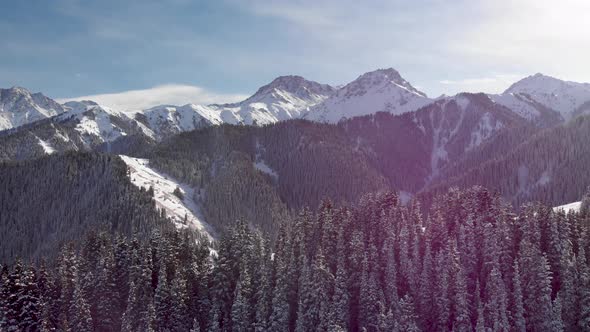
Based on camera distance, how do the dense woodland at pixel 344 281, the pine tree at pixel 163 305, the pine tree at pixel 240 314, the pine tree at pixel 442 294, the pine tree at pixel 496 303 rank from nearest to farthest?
the pine tree at pixel 496 303 → the dense woodland at pixel 344 281 → the pine tree at pixel 442 294 → the pine tree at pixel 163 305 → the pine tree at pixel 240 314

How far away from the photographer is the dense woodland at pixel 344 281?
71688 mm

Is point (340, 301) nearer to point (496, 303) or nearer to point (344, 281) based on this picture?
point (344, 281)

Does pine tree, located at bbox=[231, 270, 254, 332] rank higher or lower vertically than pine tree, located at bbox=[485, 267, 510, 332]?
lower

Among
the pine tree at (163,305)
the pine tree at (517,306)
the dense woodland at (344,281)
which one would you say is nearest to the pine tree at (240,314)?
the dense woodland at (344,281)

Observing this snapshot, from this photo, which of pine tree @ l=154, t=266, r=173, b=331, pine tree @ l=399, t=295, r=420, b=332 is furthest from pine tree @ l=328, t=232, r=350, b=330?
pine tree @ l=154, t=266, r=173, b=331

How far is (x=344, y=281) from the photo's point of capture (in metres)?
79.3

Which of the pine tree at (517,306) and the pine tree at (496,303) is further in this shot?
the pine tree at (517,306)

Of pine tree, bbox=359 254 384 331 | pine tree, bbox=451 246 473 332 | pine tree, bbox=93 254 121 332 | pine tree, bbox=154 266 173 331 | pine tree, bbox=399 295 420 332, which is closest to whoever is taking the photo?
pine tree, bbox=399 295 420 332

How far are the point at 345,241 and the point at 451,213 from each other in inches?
895

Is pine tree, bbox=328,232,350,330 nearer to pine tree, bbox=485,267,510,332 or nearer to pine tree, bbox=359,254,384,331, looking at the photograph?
pine tree, bbox=359,254,384,331

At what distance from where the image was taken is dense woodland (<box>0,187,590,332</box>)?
71.7 metres

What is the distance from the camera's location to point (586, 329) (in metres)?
67.8

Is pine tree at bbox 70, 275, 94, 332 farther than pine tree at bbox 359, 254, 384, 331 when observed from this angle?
No

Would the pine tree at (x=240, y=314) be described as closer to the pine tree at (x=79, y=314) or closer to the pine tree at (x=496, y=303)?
the pine tree at (x=79, y=314)
